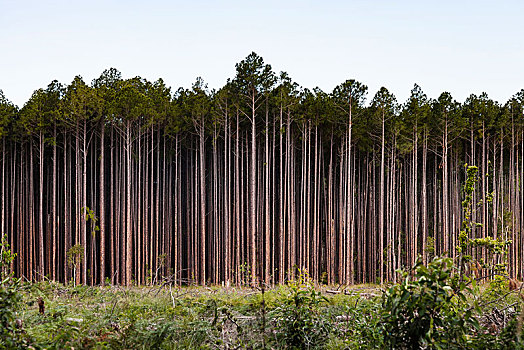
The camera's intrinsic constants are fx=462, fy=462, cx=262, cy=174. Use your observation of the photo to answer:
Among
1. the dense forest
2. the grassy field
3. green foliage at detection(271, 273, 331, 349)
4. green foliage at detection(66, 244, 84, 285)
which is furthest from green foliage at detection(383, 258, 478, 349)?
green foliage at detection(66, 244, 84, 285)

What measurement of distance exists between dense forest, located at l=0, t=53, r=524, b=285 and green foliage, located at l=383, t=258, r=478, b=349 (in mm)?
13713

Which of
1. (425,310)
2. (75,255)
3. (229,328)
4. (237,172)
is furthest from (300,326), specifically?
(237,172)

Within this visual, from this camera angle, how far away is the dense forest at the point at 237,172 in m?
19.2

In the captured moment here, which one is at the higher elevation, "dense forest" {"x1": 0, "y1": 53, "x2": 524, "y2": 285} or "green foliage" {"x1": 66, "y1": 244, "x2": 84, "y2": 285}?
"dense forest" {"x1": 0, "y1": 53, "x2": 524, "y2": 285}

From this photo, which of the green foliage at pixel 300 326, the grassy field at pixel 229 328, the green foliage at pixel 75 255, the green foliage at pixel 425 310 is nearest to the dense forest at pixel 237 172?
the green foliage at pixel 75 255

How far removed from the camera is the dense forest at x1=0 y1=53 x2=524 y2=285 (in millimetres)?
19156

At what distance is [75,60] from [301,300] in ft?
37.4

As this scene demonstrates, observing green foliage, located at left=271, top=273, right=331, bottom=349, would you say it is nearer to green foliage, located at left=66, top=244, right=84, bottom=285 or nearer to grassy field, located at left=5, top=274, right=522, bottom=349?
grassy field, located at left=5, top=274, right=522, bottom=349

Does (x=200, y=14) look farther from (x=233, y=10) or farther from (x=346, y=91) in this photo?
(x=346, y=91)

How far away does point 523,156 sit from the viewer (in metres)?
23.2

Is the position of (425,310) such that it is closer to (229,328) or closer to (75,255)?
(229,328)

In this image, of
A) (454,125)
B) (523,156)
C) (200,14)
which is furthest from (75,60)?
(523,156)

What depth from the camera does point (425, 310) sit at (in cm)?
337

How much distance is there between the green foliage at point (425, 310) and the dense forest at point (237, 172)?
13.7 metres
